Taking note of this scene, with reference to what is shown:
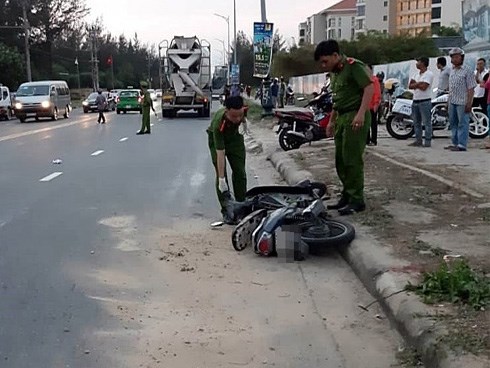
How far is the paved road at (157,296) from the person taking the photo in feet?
15.1

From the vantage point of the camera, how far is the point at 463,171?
11.4 metres

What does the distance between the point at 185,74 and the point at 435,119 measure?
2144cm

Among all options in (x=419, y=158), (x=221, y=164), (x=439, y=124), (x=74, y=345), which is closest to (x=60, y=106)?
(x=439, y=124)

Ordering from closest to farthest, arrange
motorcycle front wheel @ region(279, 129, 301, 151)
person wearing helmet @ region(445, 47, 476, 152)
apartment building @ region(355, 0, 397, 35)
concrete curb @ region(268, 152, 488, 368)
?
concrete curb @ region(268, 152, 488, 368) < person wearing helmet @ region(445, 47, 476, 152) < motorcycle front wheel @ region(279, 129, 301, 151) < apartment building @ region(355, 0, 397, 35)

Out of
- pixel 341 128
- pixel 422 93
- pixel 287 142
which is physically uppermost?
pixel 422 93

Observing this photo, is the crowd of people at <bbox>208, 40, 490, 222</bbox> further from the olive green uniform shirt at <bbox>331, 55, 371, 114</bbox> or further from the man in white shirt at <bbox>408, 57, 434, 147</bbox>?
the man in white shirt at <bbox>408, 57, 434, 147</bbox>

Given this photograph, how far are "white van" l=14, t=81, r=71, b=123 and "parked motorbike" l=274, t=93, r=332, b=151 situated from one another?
2367 cm

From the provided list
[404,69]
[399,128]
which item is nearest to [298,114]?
[399,128]

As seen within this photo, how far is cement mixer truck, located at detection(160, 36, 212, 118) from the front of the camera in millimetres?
36750

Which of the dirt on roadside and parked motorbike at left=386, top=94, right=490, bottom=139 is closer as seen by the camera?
the dirt on roadside

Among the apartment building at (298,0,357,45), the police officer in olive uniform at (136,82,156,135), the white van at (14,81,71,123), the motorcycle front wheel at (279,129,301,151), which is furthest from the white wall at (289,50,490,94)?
the apartment building at (298,0,357,45)

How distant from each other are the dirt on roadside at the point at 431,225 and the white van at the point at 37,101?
2876 cm

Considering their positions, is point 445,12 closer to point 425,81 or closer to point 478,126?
point 478,126

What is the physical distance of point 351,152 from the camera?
8.09 meters
